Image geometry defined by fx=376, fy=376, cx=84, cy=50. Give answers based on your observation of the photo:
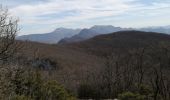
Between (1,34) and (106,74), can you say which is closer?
(1,34)

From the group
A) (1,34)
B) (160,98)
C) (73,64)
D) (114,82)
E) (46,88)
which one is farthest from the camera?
(73,64)

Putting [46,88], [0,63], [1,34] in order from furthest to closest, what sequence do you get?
1. [46,88]
2. [1,34]
3. [0,63]

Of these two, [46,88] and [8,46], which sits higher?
[8,46]

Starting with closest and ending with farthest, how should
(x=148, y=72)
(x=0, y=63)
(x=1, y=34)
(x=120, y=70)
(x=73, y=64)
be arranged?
1. (x=0, y=63)
2. (x=1, y=34)
3. (x=148, y=72)
4. (x=120, y=70)
5. (x=73, y=64)

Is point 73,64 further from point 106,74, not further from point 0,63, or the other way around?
point 0,63

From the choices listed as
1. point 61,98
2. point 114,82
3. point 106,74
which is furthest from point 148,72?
point 61,98

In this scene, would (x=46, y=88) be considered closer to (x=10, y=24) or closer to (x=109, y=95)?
(x=10, y=24)

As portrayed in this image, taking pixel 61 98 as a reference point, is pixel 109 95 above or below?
below

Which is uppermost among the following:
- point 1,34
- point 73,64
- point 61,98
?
point 1,34

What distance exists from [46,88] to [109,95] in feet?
179

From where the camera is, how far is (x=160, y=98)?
6694 cm

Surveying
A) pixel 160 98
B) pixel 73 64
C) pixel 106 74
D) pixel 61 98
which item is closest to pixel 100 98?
pixel 106 74

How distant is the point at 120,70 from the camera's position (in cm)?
10225

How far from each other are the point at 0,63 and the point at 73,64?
132758mm
